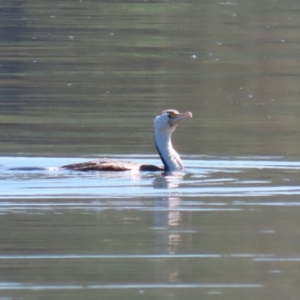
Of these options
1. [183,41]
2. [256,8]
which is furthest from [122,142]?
[256,8]

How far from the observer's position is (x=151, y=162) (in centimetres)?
1467

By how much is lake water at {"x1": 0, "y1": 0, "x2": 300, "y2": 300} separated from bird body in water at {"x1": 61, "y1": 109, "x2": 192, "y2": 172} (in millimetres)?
208

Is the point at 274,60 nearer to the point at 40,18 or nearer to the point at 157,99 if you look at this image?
the point at 157,99

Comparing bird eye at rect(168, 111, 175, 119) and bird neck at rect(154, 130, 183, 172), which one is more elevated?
bird eye at rect(168, 111, 175, 119)

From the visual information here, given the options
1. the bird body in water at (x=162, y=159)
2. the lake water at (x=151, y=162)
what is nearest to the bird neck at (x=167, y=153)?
the bird body in water at (x=162, y=159)

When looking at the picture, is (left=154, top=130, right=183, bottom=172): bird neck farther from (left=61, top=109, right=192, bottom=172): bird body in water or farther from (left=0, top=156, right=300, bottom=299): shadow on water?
(left=0, top=156, right=300, bottom=299): shadow on water

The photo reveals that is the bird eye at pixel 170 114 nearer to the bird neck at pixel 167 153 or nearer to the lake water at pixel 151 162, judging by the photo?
the bird neck at pixel 167 153

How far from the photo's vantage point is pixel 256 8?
39.7 metres

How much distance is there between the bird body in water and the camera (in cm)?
1299

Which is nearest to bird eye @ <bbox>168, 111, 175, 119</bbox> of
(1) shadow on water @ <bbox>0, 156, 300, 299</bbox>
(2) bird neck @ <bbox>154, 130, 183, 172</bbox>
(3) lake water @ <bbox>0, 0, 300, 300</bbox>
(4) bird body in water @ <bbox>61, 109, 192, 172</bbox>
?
(4) bird body in water @ <bbox>61, 109, 192, 172</bbox>

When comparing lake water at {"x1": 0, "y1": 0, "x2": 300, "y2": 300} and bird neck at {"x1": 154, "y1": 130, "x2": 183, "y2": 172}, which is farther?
bird neck at {"x1": 154, "y1": 130, "x2": 183, "y2": 172}

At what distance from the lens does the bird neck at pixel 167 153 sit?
13.7 metres

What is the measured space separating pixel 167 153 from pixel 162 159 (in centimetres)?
10

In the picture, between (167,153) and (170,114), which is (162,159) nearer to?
(167,153)
